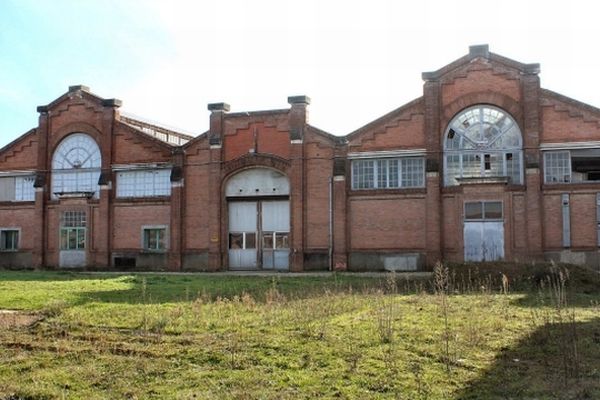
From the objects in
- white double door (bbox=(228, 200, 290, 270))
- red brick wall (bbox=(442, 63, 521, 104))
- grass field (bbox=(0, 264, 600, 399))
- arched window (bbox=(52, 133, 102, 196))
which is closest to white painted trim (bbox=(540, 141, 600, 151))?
red brick wall (bbox=(442, 63, 521, 104))

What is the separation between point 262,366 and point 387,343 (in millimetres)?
2291

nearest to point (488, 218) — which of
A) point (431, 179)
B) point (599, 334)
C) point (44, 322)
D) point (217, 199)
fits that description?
point (431, 179)

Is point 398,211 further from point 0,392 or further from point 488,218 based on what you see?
point 0,392

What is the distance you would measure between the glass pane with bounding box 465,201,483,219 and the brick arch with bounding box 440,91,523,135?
12.1 feet

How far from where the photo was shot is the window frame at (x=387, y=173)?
3259cm

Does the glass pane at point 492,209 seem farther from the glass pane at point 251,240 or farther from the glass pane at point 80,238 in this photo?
the glass pane at point 80,238

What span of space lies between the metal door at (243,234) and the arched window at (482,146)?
10534 mm

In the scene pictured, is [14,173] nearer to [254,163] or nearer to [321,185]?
[254,163]

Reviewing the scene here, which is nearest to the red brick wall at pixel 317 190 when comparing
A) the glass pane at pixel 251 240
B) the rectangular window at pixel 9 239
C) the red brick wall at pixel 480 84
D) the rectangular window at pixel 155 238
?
the glass pane at pixel 251 240

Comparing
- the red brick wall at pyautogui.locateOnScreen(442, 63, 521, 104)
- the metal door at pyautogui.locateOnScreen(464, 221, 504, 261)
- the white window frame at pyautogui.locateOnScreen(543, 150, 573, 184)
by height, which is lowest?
the metal door at pyautogui.locateOnScreen(464, 221, 504, 261)

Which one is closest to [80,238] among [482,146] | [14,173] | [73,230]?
[73,230]

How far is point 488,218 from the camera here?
31047 millimetres

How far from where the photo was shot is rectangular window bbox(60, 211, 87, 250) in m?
38.5

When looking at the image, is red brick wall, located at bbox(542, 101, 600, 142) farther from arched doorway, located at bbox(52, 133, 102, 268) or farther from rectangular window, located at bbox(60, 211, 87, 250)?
rectangular window, located at bbox(60, 211, 87, 250)
